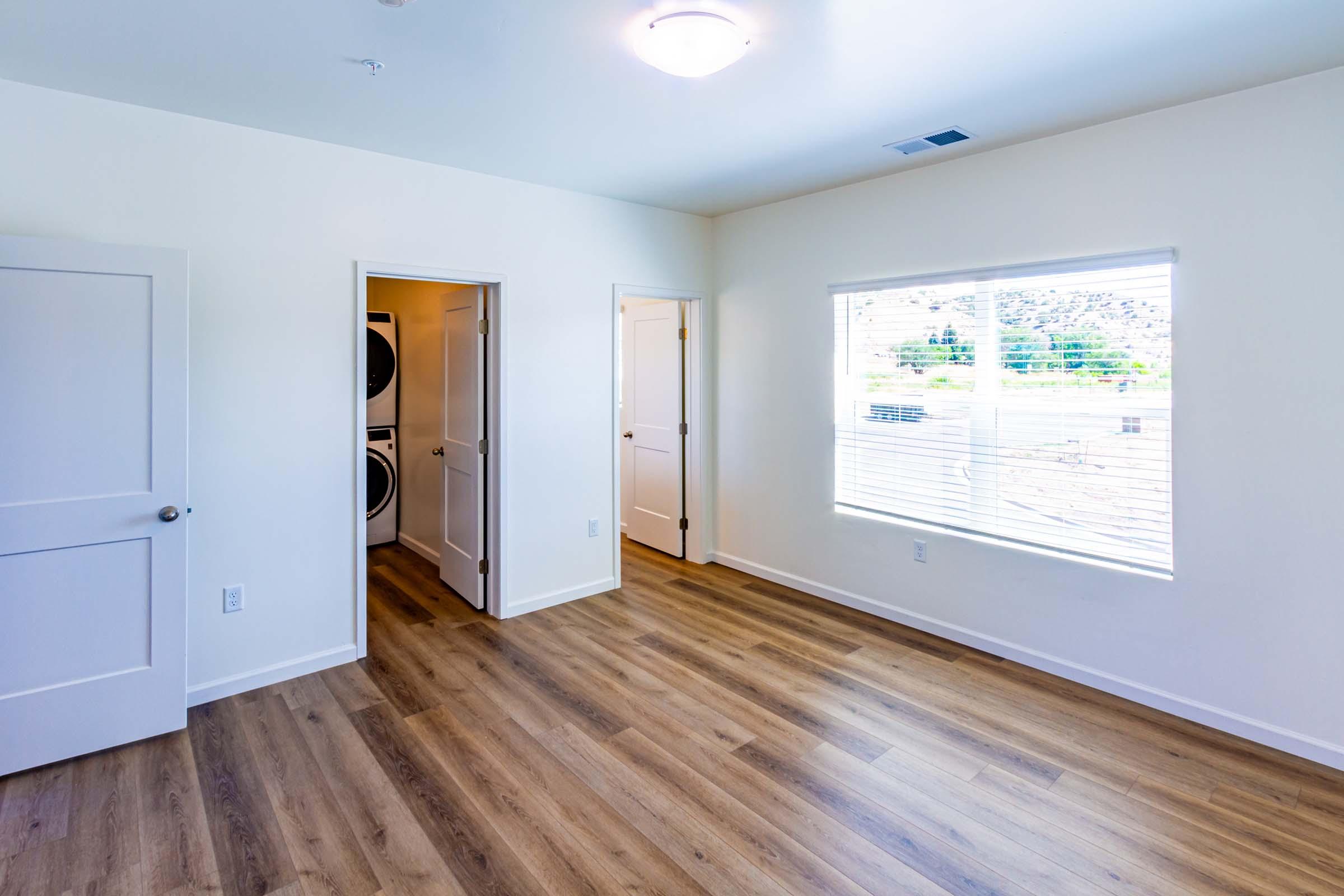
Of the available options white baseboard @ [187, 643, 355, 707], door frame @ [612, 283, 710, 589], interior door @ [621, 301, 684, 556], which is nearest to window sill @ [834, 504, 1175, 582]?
door frame @ [612, 283, 710, 589]

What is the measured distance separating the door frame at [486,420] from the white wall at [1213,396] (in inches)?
91.9

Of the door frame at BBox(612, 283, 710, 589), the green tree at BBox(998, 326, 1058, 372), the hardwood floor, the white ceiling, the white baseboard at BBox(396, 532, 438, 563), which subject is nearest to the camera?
the hardwood floor

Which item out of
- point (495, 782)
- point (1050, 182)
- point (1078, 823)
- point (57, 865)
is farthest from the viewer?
point (1050, 182)

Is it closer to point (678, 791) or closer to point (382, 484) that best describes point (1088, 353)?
point (678, 791)

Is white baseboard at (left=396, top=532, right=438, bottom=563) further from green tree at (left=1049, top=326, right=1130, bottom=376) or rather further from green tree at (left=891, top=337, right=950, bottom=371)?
green tree at (left=1049, top=326, right=1130, bottom=376)

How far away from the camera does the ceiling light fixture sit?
2.17 m

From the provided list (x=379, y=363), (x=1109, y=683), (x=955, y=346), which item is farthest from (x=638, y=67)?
(x=379, y=363)

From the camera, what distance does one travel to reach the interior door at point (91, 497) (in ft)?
8.20

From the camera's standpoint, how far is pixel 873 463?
4160 mm

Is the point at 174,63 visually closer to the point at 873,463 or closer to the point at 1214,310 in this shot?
the point at 873,463

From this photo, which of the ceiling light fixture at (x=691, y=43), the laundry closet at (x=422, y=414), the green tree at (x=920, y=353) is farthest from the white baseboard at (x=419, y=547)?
the ceiling light fixture at (x=691, y=43)

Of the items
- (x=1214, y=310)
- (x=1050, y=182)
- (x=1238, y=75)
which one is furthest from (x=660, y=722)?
(x=1238, y=75)

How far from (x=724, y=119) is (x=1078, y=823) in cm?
298

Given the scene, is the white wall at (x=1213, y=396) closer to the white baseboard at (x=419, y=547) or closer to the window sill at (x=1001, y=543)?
the window sill at (x=1001, y=543)
